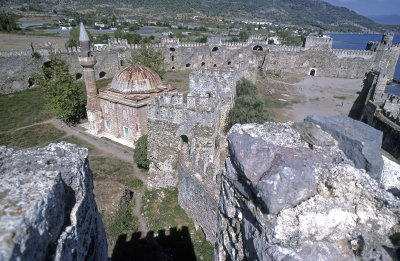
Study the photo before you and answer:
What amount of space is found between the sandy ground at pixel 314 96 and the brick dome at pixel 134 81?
1214cm

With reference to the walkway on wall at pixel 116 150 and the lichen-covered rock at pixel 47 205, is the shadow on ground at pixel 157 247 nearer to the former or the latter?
the walkway on wall at pixel 116 150

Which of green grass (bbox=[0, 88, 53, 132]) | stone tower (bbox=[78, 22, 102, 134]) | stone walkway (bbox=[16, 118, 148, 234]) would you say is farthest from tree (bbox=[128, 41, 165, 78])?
green grass (bbox=[0, 88, 53, 132])

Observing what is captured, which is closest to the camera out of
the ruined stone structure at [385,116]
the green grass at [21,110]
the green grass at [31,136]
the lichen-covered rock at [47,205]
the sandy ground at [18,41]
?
the lichen-covered rock at [47,205]

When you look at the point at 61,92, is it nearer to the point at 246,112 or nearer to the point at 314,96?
the point at 246,112

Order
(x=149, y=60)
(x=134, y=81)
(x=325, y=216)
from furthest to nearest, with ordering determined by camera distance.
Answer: (x=149, y=60)
(x=134, y=81)
(x=325, y=216)

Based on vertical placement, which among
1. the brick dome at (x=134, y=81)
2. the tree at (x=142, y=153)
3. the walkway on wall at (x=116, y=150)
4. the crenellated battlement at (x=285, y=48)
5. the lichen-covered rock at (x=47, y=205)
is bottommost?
the walkway on wall at (x=116, y=150)

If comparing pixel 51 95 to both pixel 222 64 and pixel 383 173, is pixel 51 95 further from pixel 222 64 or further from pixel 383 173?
pixel 222 64

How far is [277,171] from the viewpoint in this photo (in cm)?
286

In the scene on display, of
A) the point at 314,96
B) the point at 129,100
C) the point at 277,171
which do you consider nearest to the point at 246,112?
the point at 129,100

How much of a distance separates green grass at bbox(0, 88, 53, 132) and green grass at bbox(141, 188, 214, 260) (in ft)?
49.4

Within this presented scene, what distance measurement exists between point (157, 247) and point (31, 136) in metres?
14.4

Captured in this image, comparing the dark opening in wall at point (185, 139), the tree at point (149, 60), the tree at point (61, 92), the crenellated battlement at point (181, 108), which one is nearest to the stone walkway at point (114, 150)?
the tree at point (61, 92)

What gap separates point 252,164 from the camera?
3145mm

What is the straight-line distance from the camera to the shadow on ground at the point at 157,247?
32.0 feet
